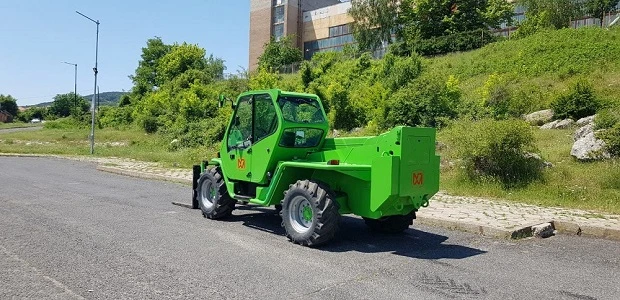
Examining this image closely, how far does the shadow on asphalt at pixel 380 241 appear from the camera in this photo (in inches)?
284

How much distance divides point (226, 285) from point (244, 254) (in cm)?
138

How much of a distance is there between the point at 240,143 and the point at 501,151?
696 cm

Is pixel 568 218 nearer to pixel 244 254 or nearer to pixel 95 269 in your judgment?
pixel 244 254

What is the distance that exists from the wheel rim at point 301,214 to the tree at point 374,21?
163 feet

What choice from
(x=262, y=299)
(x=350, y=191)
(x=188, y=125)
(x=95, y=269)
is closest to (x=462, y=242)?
(x=350, y=191)

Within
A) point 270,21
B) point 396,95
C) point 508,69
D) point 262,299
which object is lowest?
point 262,299

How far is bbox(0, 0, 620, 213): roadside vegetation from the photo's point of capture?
1248 cm

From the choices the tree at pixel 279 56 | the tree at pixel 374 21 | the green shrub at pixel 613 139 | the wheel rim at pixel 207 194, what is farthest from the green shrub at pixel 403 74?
the tree at pixel 279 56

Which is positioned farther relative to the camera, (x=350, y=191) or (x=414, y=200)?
(x=350, y=191)

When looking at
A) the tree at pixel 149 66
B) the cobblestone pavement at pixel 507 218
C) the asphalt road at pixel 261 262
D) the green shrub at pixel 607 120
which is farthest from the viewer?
the tree at pixel 149 66

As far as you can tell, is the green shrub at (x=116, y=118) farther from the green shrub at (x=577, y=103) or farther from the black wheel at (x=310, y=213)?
the black wheel at (x=310, y=213)

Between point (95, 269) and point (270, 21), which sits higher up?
point (270, 21)

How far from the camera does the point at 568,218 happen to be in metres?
9.30

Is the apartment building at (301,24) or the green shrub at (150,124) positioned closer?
the green shrub at (150,124)
